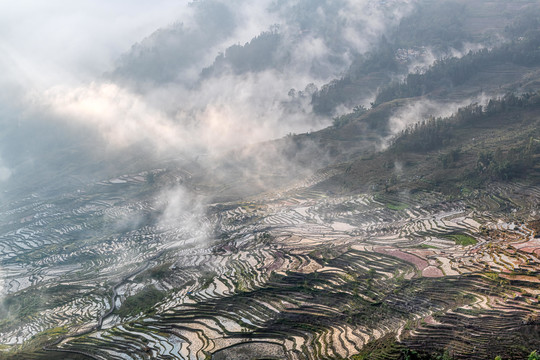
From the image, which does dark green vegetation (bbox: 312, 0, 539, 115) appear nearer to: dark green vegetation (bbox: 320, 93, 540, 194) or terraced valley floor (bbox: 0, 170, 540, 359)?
dark green vegetation (bbox: 320, 93, 540, 194)

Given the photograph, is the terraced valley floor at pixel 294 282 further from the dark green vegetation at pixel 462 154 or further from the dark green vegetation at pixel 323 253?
the dark green vegetation at pixel 462 154

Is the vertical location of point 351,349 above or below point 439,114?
below

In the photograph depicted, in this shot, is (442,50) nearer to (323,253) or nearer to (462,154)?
(462,154)

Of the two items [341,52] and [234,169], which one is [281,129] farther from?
[341,52]

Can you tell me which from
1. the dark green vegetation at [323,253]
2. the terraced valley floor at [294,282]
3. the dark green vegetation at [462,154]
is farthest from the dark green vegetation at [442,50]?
the terraced valley floor at [294,282]

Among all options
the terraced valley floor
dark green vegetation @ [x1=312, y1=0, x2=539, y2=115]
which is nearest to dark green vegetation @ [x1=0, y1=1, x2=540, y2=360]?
the terraced valley floor

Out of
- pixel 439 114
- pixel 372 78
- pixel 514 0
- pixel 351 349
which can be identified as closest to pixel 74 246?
pixel 351 349

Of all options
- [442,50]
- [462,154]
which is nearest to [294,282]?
[462,154]

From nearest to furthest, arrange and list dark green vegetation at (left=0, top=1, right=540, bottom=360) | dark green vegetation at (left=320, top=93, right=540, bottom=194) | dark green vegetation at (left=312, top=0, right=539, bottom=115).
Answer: dark green vegetation at (left=0, top=1, right=540, bottom=360) → dark green vegetation at (left=320, top=93, right=540, bottom=194) → dark green vegetation at (left=312, top=0, right=539, bottom=115)
